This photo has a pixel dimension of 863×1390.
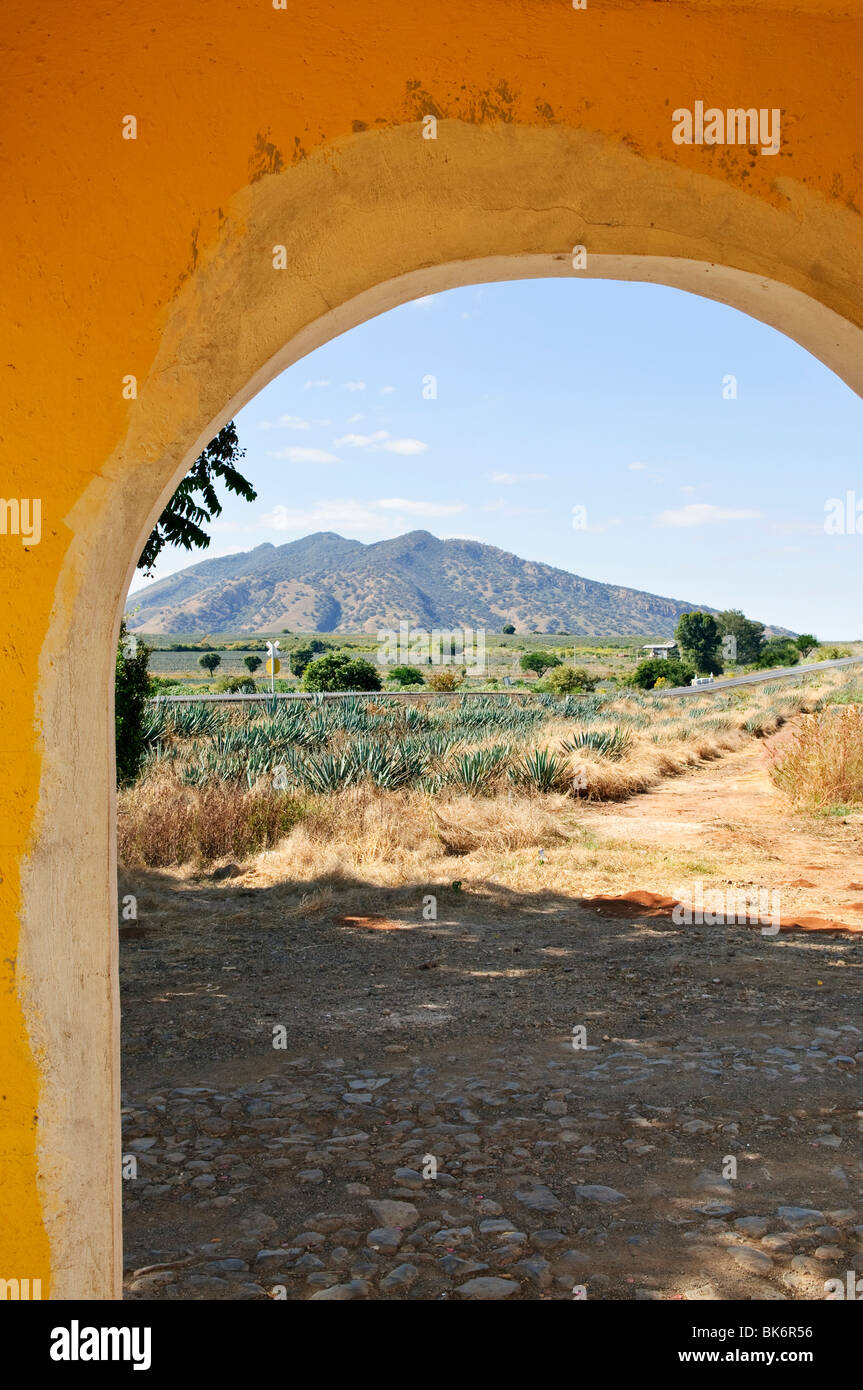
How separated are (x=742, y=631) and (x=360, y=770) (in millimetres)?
63545

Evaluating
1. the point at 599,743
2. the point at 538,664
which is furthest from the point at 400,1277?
the point at 538,664

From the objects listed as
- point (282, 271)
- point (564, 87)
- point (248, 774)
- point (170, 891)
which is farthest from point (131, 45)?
point (248, 774)

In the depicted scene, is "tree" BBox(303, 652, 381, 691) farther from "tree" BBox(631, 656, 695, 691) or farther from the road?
"tree" BBox(631, 656, 695, 691)

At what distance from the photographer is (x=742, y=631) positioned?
70.9 meters

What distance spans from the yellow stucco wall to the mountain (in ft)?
462

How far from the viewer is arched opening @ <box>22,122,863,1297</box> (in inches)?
79.7

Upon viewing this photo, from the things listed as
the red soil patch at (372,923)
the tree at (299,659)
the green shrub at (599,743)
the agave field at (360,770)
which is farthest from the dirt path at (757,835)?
the tree at (299,659)

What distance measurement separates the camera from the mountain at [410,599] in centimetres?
14925

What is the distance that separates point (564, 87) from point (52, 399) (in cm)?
136

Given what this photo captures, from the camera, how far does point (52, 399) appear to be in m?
A: 2.02

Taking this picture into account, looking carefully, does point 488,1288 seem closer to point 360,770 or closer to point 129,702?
point 129,702

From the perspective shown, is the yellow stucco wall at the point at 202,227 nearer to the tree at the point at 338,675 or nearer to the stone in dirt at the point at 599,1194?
the stone in dirt at the point at 599,1194

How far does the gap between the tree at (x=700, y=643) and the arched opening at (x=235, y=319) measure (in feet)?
207
